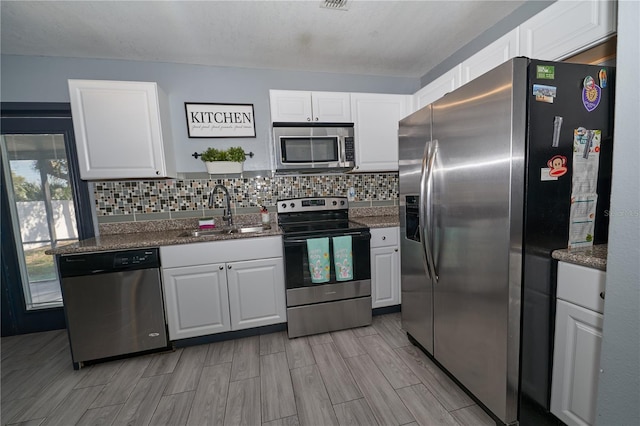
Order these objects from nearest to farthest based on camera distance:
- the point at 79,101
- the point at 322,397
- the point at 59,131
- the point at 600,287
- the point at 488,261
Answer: the point at 600,287 < the point at 488,261 < the point at 322,397 < the point at 79,101 < the point at 59,131

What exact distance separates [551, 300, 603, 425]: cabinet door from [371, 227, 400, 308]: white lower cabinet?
1.27 meters

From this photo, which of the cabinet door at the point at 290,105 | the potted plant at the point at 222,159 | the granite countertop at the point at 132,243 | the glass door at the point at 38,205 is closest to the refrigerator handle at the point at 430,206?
the granite countertop at the point at 132,243

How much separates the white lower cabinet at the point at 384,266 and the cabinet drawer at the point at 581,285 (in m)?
1.27

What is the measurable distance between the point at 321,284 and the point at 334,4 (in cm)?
200

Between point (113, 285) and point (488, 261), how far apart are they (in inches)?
93.1

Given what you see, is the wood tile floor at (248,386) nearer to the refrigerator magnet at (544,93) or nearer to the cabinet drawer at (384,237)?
the cabinet drawer at (384,237)

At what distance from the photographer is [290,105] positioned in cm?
239

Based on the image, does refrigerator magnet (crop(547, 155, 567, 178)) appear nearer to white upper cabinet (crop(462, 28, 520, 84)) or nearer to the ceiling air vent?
white upper cabinet (crop(462, 28, 520, 84))

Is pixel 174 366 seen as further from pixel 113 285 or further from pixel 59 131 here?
pixel 59 131

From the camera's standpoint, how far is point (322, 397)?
61.5 inches

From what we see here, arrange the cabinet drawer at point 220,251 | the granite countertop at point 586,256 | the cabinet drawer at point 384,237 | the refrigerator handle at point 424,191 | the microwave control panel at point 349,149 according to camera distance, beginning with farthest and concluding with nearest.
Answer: the microwave control panel at point 349,149 → the cabinet drawer at point 384,237 → the cabinet drawer at point 220,251 → the refrigerator handle at point 424,191 → the granite countertop at point 586,256

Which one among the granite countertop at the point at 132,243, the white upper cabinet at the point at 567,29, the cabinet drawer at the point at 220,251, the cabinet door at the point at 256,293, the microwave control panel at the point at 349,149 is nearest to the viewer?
the white upper cabinet at the point at 567,29

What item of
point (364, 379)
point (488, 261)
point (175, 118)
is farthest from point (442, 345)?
point (175, 118)

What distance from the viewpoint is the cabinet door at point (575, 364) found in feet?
3.58
